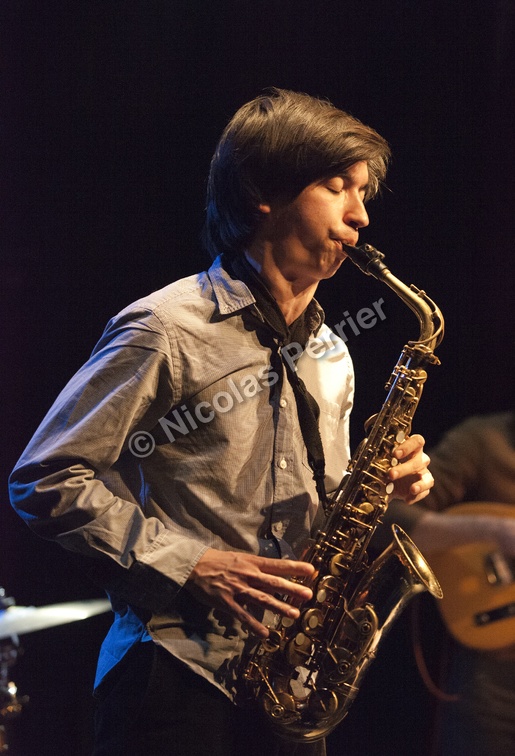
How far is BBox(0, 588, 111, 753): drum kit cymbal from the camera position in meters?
2.39

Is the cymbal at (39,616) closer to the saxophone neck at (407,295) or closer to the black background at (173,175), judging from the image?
the black background at (173,175)

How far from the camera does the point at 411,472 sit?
6.40 feet

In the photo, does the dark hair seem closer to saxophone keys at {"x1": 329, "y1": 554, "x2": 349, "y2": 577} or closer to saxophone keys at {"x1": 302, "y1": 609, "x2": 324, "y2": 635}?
saxophone keys at {"x1": 329, "y1": 554, "x2": 349, "y2": 577}

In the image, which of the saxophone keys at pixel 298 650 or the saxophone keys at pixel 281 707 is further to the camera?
the saxophone keys at pixel 298 650

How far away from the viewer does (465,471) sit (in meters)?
2.39

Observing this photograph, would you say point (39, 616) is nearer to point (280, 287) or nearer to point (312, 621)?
point (312, 621)

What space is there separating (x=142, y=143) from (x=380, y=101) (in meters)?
0.92

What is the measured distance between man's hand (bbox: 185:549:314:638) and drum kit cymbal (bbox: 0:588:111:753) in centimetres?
107

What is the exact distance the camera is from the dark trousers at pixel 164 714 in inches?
62.1

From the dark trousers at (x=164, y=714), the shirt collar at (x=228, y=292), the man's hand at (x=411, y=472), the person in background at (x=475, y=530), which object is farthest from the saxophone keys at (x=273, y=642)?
the shirt collar at (x=228, y=292)

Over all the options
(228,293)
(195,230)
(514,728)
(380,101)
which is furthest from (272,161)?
(514,728)

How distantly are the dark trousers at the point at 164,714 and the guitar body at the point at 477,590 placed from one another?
43.1 inches

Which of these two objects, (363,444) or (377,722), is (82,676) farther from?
(363,444)

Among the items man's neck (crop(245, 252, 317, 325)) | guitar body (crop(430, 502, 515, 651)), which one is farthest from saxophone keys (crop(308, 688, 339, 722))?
man's neck (crop(245, 252, 317, 325))
